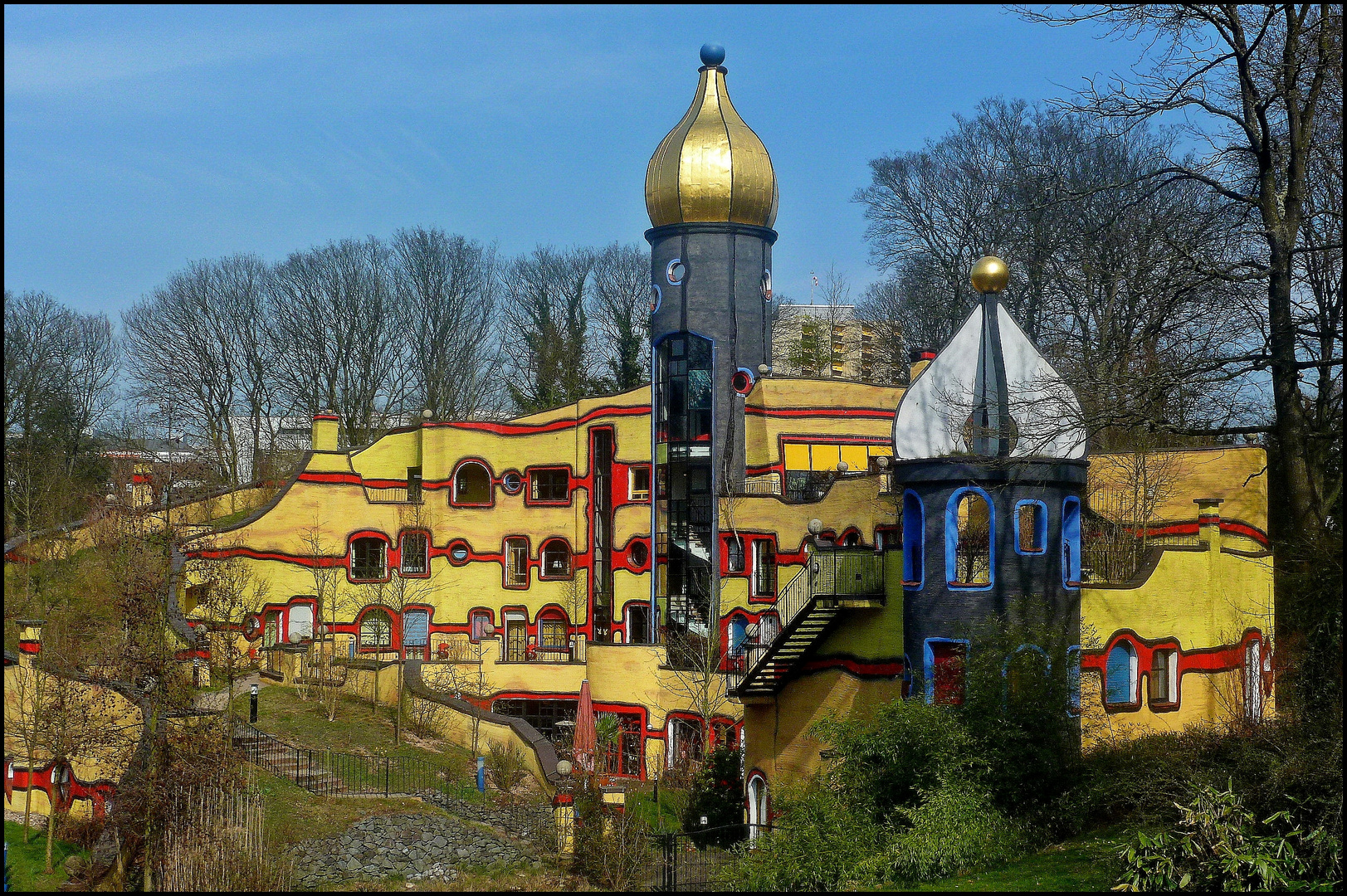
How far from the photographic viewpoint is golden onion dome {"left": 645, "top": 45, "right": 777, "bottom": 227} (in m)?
33.9

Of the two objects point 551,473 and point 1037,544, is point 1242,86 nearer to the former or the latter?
point 1037,544

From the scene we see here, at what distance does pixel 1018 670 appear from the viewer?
57.6ft

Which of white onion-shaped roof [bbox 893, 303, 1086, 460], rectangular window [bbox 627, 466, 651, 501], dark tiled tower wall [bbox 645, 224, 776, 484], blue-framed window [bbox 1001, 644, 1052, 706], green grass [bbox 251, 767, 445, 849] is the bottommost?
green grass [bbox 251, 767, 445, 849]

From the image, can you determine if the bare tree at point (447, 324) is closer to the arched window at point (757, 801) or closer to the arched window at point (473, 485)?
the arched window at point (473, 485)

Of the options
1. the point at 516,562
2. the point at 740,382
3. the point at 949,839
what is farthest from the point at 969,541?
the point at 516,562

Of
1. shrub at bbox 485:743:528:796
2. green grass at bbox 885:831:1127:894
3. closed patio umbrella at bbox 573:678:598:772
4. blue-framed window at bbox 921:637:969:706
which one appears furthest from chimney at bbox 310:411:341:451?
green grass at bbox 885:831:1127:894

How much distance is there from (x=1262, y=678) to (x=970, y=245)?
20.2 meters

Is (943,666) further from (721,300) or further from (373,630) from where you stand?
(373,630)

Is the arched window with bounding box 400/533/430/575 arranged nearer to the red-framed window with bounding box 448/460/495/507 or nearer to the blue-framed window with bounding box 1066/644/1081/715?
the red-framed window with bounding box 448/460/495/507

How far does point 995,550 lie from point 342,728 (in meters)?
14.6

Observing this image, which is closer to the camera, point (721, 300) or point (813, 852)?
point (813, 852)

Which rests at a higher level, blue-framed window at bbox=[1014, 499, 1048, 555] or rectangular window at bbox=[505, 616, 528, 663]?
blue-framed window at bbox=[1014, 499, 1048, 555]

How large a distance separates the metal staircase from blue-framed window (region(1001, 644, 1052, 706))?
3493mm

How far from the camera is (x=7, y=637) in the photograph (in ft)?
76.6
